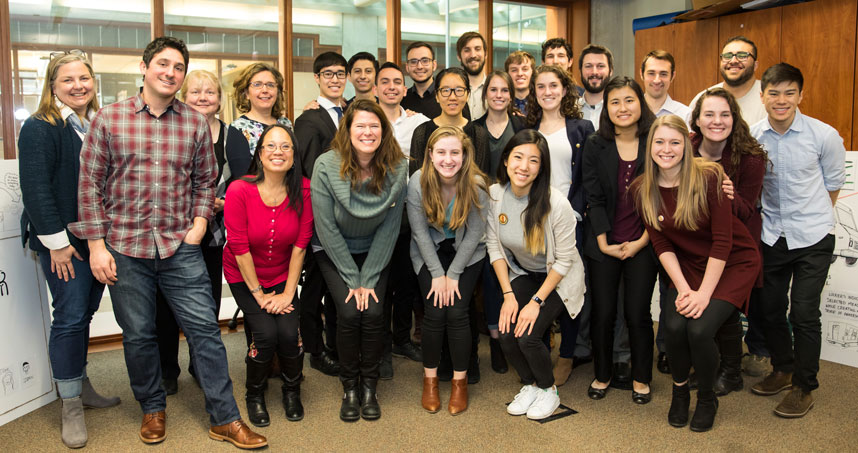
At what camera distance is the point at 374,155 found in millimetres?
2957

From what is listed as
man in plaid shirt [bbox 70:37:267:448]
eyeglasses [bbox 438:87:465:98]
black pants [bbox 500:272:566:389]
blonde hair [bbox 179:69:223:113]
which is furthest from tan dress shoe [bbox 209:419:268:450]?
eyeglasses [bbox 438:87:465:98]

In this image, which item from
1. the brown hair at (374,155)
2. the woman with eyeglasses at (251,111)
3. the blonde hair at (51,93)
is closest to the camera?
the blonde hair at (51,93)

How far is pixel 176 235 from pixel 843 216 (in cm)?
345

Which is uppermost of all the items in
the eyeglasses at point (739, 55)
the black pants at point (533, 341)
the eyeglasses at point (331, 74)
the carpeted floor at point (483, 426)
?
the eyeglasses at point (739, 55)

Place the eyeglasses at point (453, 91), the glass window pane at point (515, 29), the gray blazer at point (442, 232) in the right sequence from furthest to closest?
the glass window pane at point (515, 29), the eyeglasses at point (453, 91), the gray blazer at point (442, 232)

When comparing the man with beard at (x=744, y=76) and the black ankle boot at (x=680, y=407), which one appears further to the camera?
the man with beard at (x=744, y=76)

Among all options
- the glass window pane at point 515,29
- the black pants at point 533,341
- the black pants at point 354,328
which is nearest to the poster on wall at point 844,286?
the black pants at point 533,341

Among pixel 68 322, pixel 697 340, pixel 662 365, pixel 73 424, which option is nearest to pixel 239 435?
pixel 73 424

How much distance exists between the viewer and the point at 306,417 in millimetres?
2938

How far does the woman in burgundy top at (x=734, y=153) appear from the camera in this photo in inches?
112

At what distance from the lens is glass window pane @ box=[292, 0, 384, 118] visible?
521cm

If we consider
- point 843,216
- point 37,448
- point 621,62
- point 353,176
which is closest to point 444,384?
point 353,176

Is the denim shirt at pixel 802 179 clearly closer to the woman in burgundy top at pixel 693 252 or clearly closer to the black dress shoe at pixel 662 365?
the woman in burgundy top at pixel 693 252

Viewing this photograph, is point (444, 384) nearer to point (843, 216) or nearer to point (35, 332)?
point (35, 332)
